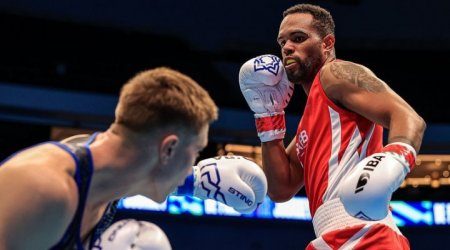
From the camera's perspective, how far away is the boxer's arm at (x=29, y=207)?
1371 millimetres

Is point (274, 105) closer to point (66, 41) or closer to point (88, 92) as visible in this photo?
point (88, 92)

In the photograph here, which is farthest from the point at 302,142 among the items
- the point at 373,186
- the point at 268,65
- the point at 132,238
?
the point at 132,238

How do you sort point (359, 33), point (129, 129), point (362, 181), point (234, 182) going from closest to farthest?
point (129, 129) < point (362, 181) < point (234, 182) < point (359, 33)

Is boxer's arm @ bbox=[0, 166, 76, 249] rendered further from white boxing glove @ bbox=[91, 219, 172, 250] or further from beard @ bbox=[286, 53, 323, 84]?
beard @ bbox=[286, 53, 323, 84]

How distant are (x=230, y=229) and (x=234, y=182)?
834 centimetres

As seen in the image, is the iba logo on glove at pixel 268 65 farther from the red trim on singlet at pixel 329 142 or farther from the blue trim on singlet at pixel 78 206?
the blue trim on singlet at pixel 78 206

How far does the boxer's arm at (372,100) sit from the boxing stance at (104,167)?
878 mm

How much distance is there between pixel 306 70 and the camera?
295 cm

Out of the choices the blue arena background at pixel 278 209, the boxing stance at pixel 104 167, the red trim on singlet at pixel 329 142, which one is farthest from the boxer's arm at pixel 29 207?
the blue arena background at pixel 278 209

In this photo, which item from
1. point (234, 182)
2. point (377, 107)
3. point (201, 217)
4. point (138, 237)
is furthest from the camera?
point (201, 217)

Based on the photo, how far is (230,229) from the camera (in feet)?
34.3

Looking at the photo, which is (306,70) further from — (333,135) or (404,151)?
(404,151)

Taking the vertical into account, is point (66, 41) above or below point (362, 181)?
below

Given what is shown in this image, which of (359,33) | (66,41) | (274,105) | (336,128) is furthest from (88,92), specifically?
(336,128)
